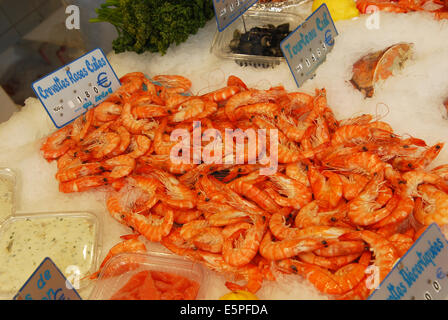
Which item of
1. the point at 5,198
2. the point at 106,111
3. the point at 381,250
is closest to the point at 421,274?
the point at 381,250

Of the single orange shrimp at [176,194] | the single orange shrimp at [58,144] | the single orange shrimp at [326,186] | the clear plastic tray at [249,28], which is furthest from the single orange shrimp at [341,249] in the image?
the single orange shrimp at [58,144]

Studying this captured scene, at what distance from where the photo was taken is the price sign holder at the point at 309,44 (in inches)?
95.4

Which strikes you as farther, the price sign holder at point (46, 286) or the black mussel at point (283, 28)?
the black mussel at point (283, 28)

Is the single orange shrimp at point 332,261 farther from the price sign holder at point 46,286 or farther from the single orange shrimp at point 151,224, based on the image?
the price sign holder at point 46,286

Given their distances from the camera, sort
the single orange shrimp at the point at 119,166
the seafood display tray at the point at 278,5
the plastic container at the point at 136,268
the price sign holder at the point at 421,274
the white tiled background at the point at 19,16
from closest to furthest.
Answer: the price sign holder at the point at 421,274
the plastic container at the point at 136,268
the single orange shrimp at the point at 119,166
the seafood display tray at the point at 278,5
the white tiled background at the point at 19,16

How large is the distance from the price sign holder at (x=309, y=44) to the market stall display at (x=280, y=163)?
0.12 metres

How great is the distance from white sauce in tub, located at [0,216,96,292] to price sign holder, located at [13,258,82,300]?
433mm

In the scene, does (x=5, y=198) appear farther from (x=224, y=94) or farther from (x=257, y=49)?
(x=257, y=49)

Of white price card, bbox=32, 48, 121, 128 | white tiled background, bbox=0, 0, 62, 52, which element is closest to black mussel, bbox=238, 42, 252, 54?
white price card, bbox=32, 48, 121, 128

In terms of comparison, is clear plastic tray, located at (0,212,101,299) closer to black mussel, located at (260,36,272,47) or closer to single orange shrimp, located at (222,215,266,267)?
single orange shrimp, located at (222,215,266,267)

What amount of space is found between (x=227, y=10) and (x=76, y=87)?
47.6 inches
